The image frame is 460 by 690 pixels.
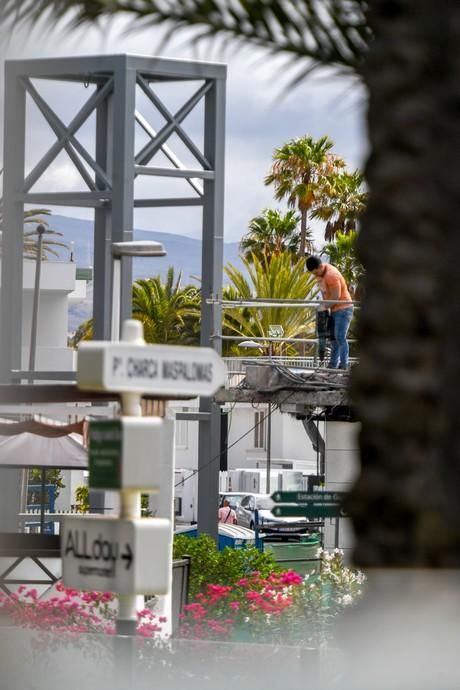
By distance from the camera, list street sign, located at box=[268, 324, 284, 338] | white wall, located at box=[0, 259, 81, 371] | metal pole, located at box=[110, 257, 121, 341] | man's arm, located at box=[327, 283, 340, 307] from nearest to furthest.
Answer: man's arm, located at box=[327, 283, 340, 307], metal pole, located at box=[110, 257, 121, 341], street sign, located at box=[268, 324, 284, 338], white wall, located at box=[0, 259, 81, 371]

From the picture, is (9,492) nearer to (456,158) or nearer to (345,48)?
(345,48)

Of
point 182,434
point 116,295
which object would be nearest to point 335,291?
point 116,295

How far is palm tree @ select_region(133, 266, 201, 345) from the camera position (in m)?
65.8

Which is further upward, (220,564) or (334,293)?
(334,293)

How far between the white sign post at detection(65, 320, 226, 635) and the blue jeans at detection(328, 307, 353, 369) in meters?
11.2

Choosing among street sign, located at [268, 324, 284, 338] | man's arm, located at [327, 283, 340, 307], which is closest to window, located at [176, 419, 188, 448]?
street sign, located at [268, 324, 284, 338]

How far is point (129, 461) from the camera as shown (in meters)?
6.13

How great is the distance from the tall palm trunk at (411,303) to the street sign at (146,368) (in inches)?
56.9

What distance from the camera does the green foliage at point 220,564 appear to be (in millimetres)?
18062

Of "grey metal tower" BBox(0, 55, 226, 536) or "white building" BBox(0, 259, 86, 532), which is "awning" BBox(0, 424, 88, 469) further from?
"white building" BBox(0, 259, 86, 532)

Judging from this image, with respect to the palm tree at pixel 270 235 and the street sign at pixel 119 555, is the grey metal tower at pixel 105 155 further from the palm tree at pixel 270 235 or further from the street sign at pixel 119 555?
the palm tree at pixel 270 235

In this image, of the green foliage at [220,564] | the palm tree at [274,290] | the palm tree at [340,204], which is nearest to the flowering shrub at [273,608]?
the green foliage at [220,564]

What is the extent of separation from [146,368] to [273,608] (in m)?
8.00

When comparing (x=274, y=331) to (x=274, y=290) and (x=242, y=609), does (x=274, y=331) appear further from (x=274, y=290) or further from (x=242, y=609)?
(x=274, y=290)
